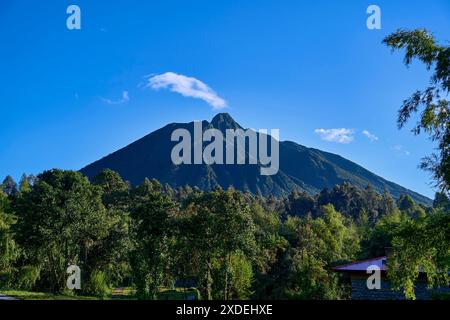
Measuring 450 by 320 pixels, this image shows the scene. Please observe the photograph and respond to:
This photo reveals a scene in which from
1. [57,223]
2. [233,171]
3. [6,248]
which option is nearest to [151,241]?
[57,223]

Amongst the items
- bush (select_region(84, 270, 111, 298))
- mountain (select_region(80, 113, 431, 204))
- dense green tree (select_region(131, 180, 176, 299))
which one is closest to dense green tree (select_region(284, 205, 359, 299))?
dense green tree (select_region(131, 180, 176, 299))

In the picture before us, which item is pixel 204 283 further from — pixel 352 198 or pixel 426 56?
pixel 352 198

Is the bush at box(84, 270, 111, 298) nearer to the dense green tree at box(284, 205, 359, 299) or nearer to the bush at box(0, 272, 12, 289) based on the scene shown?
the bush at box(0, 272, 12, 289)

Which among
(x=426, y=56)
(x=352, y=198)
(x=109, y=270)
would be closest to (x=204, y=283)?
(x=109, y=270)

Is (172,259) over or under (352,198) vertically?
under

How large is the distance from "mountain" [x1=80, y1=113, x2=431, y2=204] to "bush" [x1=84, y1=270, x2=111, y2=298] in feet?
311

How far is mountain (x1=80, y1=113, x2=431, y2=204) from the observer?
139875mm

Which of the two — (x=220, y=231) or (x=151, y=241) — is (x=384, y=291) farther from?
(x=151, y=241)

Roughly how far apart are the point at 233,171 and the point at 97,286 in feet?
442

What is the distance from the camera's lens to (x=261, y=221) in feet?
156
